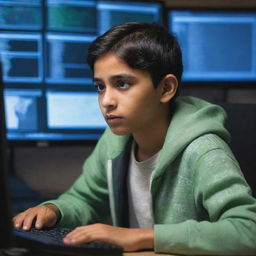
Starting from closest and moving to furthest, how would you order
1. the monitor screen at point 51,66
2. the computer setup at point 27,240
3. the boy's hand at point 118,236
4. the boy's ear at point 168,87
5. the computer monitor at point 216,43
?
the computer setup at point 27,240 → the boy's hand at point 118,236 → the boy's ear at point 168,87 → the monitor screen at point 51,66 → the computer monitor at point 216,43

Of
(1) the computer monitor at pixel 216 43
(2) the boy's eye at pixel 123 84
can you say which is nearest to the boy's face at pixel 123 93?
(2) the boy's eye at pixel 123 84

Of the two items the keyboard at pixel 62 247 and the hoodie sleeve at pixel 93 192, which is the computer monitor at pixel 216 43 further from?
the keyboard at pixel 62 247

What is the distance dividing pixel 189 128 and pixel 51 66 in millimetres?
Answer: 597

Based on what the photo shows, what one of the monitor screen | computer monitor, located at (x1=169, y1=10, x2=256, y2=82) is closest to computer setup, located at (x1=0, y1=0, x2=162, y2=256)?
the monitor screen

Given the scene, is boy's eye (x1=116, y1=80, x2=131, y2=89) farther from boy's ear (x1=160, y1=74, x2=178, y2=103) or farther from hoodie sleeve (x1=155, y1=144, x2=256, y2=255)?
hoodie sleeve (x1=155, y1=144, x2=256, y2=255)

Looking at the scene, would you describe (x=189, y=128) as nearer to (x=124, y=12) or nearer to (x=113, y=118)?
(x=113, y=118)

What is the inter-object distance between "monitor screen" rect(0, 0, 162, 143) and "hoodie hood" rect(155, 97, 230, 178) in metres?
0.48

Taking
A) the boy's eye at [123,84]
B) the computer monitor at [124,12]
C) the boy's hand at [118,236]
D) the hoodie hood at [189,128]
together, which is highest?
the computer monitor at [124,12]

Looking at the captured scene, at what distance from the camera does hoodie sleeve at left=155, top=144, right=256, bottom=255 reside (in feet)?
2.64

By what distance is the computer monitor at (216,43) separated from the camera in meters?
1.53

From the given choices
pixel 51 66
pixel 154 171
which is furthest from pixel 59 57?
pixel 154 171

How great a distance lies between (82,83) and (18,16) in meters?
0.26

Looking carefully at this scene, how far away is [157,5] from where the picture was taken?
1.51m

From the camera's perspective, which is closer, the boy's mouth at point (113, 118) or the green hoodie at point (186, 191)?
the green hoodie at point (186, 191)
